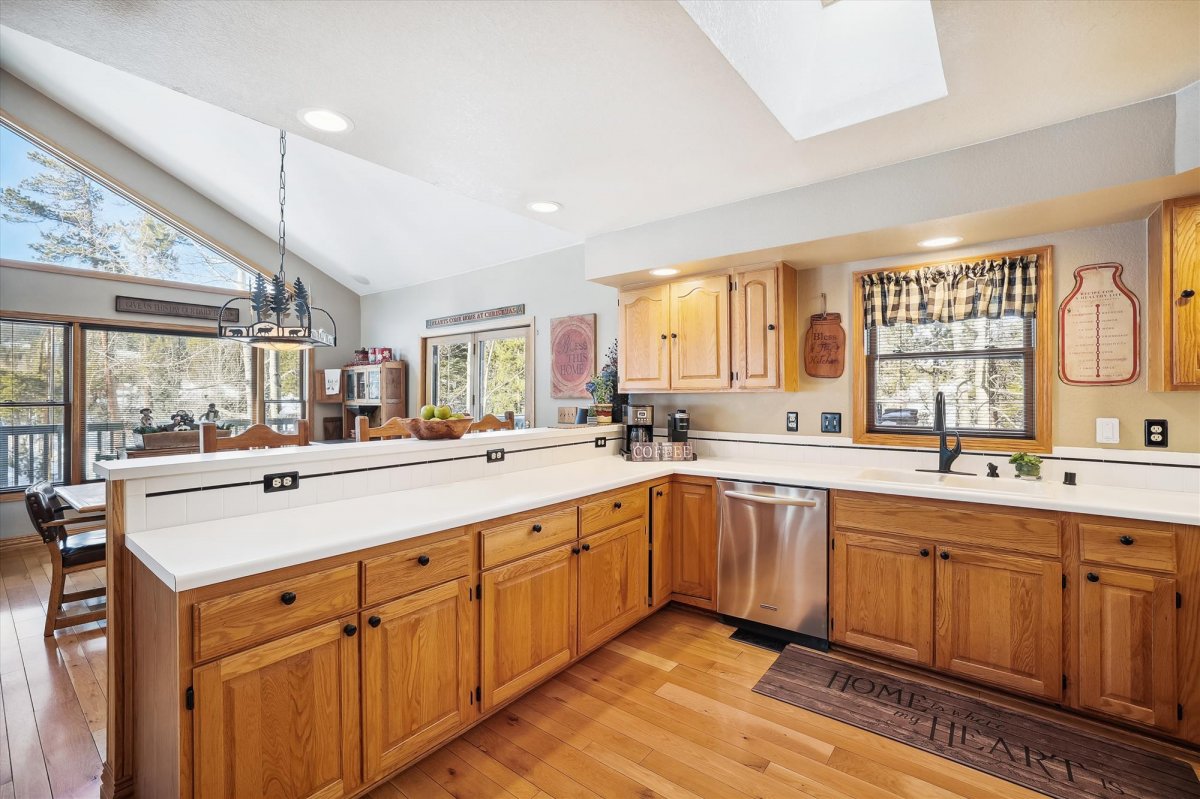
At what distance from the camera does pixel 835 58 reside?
2.08m

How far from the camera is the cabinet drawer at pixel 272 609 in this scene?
135cm

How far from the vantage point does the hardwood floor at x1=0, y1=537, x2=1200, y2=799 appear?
6.01 ft

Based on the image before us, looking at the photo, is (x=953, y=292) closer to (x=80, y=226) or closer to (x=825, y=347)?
(x=825, y=347)

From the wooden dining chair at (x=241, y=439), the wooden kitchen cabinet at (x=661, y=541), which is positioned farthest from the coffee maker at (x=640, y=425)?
the wooden dining chair at (x=241, y=439)

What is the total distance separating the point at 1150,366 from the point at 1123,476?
511 mm

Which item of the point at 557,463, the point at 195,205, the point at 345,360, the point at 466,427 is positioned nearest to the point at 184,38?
the point at 466,427

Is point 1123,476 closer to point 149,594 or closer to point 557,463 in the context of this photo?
point 557,463

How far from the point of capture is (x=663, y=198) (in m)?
2.98

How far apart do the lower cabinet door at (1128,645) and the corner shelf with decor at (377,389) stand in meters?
6.11

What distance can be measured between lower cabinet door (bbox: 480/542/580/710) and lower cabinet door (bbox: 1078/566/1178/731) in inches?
81.9

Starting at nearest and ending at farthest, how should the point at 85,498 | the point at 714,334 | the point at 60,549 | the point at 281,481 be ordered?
the point at 281,481 → the point at 60,549 → the point at 85,498 → the point at 714,334

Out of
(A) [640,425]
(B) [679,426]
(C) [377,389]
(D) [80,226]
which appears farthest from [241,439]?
(D) [80,226]

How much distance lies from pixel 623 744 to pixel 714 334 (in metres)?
2.26

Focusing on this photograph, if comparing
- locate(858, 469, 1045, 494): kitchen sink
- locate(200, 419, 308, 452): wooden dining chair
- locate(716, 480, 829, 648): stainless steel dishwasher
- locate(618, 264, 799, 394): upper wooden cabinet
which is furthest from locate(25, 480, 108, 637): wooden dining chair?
locate(858, 469, 1045, 494): kitchen sink
